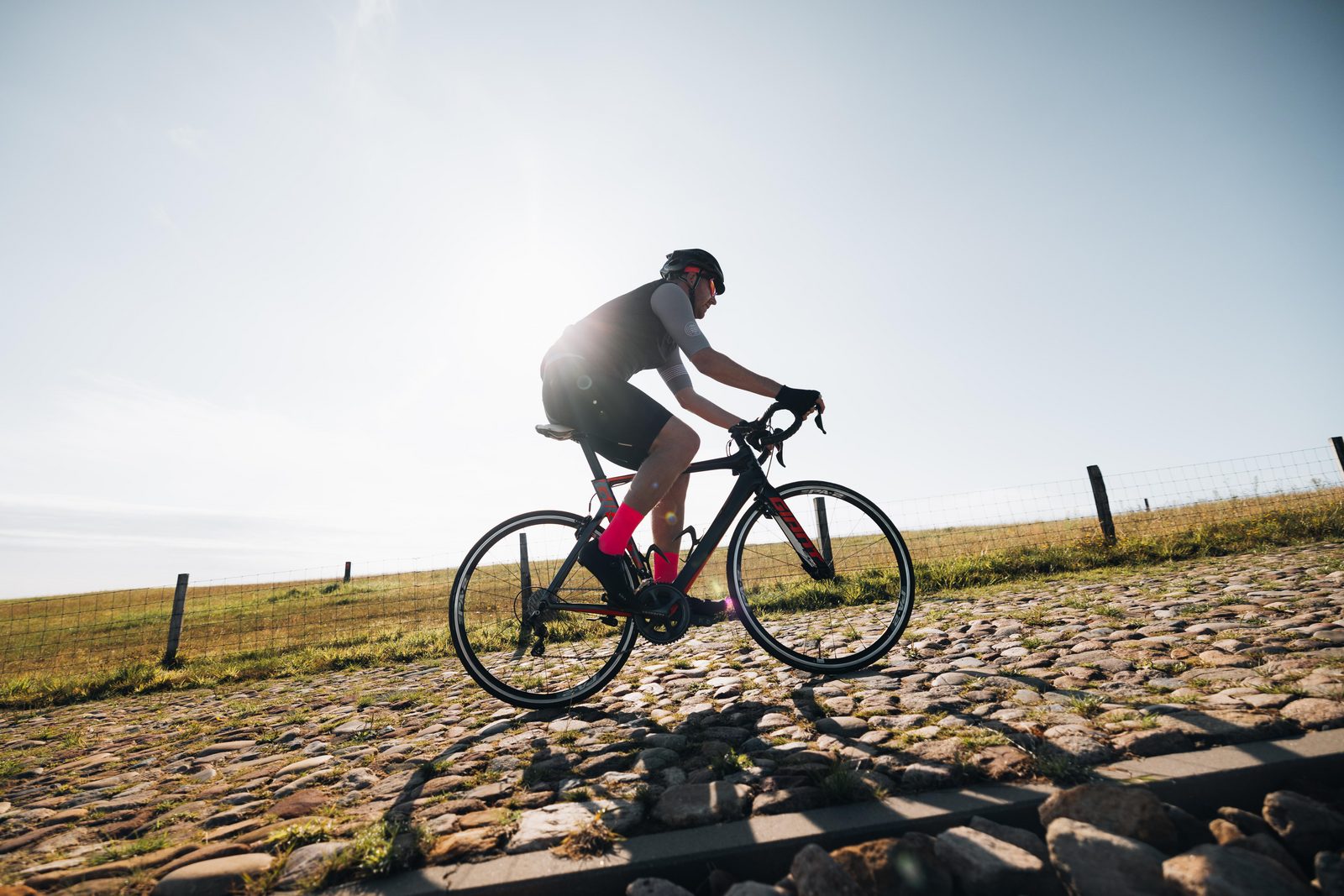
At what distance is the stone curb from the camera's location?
1607mm

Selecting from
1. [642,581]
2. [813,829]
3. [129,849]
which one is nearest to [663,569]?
[642,581]

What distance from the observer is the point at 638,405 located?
3.65 meters

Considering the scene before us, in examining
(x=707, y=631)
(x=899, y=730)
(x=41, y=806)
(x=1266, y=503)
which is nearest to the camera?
(x=899, y=730)

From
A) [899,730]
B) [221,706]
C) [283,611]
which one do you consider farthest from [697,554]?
[283,611]

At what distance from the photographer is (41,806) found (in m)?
2.90

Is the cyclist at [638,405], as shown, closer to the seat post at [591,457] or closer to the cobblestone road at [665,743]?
the seat post at [591,457]

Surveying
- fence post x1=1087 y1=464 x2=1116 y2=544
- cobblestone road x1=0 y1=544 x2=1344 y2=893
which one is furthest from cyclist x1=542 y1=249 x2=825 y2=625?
fence post x1=1087 y1=464 x2=1116 y2=544

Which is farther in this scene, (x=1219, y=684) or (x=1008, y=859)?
(x=1219, y=684)

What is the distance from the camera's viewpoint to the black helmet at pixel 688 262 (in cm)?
403

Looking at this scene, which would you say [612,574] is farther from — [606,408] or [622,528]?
[606,408]

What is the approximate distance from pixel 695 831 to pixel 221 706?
5894 mm

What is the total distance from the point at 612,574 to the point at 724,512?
0.83 m

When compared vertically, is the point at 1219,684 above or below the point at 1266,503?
below

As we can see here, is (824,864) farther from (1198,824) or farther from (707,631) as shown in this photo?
(707,631)
